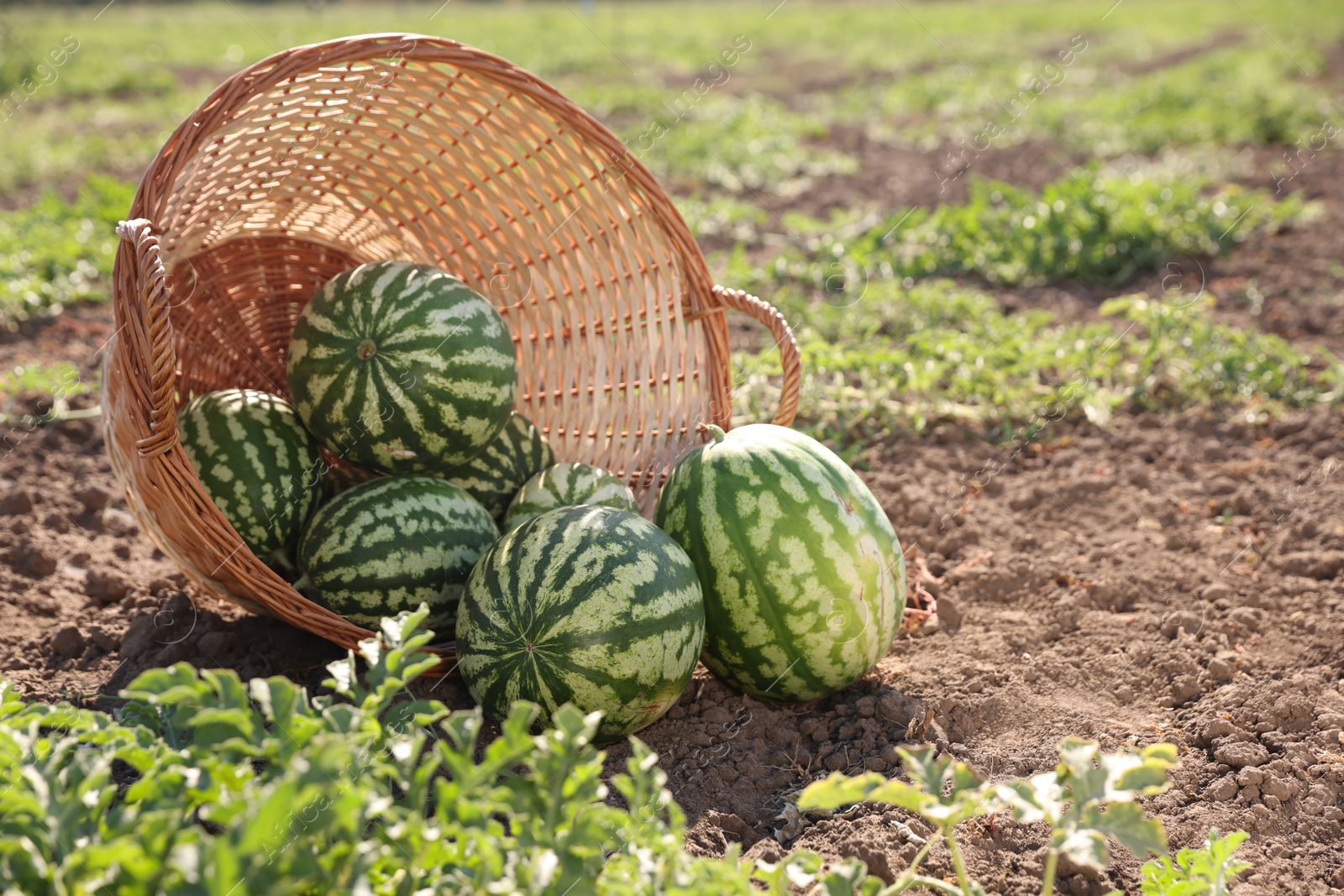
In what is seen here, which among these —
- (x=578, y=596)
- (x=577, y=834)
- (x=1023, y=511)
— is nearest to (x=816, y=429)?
(x=1023, y=511)

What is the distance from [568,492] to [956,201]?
497 cm

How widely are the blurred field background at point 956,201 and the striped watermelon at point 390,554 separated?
5.24 feet

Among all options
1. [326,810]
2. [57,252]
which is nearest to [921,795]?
[326,810]

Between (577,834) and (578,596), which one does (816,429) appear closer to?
(578,596)

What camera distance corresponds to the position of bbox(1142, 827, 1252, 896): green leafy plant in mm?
1779

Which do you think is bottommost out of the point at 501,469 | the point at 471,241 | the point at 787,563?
the point at 787,563

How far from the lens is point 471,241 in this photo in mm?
3318

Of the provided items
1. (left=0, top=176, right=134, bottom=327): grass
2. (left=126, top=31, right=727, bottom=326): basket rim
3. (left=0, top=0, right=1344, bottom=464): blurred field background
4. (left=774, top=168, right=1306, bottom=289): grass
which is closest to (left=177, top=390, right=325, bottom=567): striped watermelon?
(left=126, top=31, right=727, bottom=326): basket rim

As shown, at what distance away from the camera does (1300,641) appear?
9.38ft

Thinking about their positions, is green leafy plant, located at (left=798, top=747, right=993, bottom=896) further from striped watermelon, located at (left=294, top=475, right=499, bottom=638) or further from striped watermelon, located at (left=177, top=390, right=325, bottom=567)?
striped watermelon, located at (left=177, top=390, right=325, bottom=567)

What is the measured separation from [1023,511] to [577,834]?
257 cm

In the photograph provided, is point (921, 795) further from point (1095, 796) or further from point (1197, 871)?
point (1197, 871)

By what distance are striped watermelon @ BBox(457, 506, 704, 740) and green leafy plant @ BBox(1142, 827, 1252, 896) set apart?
98 centimetres

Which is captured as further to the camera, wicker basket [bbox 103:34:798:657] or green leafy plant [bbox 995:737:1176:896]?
wicker basket [bbox 103:34:798:657]
